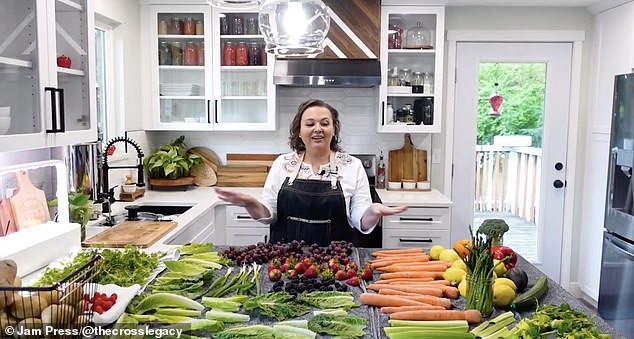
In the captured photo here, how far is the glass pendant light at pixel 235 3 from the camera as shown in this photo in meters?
2.03

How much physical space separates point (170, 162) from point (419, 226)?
2.03 metres

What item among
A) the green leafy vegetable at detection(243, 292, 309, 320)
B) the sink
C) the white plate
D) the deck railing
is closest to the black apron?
the sink

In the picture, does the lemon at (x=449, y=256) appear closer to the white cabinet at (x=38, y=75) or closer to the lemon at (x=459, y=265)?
the lemon at (x=459, y=265)

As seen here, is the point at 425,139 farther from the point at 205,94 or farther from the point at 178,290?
the point at 178,290

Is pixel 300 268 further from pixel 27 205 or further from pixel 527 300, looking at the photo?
pixel 27 205

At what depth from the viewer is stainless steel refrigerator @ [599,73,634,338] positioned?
10.6 ft

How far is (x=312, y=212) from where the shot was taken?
2.80 m

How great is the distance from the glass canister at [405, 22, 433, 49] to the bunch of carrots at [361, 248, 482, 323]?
2392 millimetres

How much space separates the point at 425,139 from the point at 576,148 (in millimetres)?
1290

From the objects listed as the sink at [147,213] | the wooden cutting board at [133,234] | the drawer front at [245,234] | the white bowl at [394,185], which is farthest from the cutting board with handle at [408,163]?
the wooden cutting board at [133,234]

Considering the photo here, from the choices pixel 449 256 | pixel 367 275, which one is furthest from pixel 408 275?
pixel 449 256

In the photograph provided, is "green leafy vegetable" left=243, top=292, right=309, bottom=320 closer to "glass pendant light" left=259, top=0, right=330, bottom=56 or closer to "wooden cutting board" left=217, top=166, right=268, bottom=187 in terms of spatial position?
"glass pendant light" left=259, top=0, right=330, bottom=56

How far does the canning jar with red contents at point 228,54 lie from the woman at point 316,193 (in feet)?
4.98

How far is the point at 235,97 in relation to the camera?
166 inches
